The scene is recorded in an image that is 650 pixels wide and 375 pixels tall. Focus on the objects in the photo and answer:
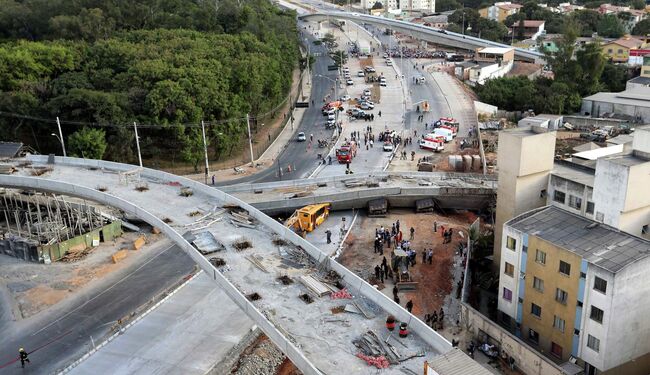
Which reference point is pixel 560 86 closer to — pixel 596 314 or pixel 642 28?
pixel 642 28

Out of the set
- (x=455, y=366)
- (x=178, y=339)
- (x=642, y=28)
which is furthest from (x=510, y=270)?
(x=642, y=28)

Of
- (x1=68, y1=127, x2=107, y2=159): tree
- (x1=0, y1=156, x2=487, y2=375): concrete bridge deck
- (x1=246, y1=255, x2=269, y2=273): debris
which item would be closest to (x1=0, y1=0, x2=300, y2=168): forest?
(x1=68, y1=127, x2=107, y2=159): tree

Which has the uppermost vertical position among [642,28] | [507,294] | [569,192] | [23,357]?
[642,28]

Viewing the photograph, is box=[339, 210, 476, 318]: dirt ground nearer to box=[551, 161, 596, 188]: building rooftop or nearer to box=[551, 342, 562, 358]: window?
box=[551, 342, 562, 358]: window

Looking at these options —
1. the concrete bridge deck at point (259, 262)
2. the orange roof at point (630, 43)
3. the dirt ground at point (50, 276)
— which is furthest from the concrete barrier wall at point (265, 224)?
the orange roof at point (630, 43)

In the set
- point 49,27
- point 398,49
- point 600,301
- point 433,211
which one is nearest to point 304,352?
point 600,301

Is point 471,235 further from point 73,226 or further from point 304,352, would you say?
point 73,226
